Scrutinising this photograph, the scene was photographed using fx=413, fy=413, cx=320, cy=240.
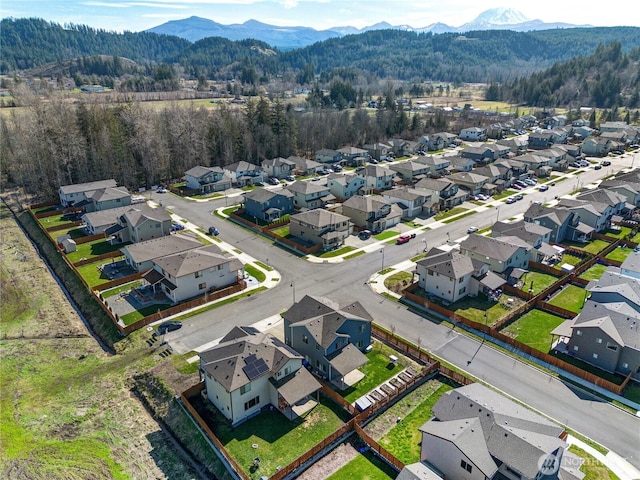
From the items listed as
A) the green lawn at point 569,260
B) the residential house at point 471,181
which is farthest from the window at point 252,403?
the residential house at point 471,181

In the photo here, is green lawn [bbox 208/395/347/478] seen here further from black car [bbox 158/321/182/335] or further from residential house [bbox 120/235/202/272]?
residential house [bbox 120/235/202/272]

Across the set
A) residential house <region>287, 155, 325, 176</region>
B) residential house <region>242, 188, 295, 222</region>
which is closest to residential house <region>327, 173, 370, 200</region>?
residential house <region>242, 188, 295, 222</region>

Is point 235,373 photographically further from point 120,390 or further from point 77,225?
point 77,225

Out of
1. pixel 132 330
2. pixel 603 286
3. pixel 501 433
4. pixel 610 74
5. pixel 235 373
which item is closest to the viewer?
pixel 501 433

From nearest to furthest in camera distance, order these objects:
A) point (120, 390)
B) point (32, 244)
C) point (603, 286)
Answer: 1. point (120, 390)
2. point (603, 286)
3. point (32, 244)

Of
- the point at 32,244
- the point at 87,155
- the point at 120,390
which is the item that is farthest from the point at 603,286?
the point at 87,155
